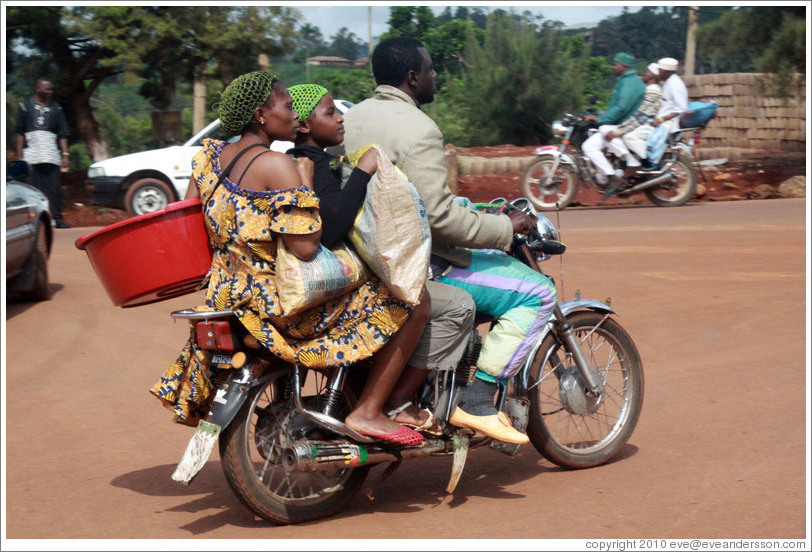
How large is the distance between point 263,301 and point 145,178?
10.9 meters

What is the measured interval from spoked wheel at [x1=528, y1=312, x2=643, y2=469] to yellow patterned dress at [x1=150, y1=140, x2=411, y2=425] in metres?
0.98

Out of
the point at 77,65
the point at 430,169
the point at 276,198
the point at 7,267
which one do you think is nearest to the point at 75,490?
the point at 276,198

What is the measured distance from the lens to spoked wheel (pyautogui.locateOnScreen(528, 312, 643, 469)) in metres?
4.94

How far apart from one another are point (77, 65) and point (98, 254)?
17.4m

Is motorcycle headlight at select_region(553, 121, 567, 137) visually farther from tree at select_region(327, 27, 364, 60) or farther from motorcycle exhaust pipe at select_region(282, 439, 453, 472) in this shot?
tree at select_region(327, 27, 364, 60)

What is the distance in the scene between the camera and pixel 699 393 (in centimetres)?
624

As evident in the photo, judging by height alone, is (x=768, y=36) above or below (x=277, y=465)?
above

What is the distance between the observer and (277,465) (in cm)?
434

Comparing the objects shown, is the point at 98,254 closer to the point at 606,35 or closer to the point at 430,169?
the point at 430,169

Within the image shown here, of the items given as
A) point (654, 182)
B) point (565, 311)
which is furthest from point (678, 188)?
point (565, 311)

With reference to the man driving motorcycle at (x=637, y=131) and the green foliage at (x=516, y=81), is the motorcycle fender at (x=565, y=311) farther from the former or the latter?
the green foliage at (x=516, y=81)

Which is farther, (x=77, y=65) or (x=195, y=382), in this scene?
(x=77, y=65)

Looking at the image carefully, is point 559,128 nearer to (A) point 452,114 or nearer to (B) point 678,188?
(B) point 678,188

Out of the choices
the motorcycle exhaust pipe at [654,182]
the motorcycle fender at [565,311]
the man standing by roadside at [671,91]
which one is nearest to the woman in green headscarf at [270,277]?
the motorcycle fender at [565,311]
